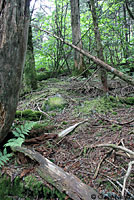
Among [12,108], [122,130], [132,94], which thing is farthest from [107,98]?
[12,108]

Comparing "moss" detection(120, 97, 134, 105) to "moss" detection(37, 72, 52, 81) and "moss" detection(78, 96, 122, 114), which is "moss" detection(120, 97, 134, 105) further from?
"moss" detection(37, 72, 52, 81)

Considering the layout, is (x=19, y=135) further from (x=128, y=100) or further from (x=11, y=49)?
(x=128, y=100)

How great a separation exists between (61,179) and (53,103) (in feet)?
9.88

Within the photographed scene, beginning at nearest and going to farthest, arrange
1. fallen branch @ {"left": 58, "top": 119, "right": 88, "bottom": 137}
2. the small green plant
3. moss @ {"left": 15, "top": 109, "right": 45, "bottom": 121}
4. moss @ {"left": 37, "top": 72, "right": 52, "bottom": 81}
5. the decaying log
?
the decaying log → the small green plant → fallen branch @ {"left": 58, "top": 119, "right": 88, "bottom": 137} → moss @ {"left": 15, "top": 109, "right": 45, "bottom": 121} → moss @ {"left": 37, "top": 72, "right": 52, "bottom": 81}

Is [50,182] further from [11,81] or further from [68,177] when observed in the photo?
[11,81]

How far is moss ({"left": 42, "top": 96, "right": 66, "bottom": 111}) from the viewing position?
4.67 metres

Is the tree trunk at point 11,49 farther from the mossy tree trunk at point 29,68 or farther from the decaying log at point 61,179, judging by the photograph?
the mossy tree trunk at point 29,68

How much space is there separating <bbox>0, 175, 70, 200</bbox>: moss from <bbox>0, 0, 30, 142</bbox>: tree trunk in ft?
2.72

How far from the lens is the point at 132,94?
17.4 feet

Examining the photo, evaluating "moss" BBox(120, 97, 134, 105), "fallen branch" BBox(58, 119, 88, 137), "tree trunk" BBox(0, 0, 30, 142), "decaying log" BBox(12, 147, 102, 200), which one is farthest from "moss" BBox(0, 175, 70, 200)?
"moss" BBox(120, 97, 134, 105)

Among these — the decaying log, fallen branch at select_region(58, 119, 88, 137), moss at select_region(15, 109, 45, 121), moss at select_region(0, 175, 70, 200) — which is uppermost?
moss at select_region(15, 109, 45, 121)

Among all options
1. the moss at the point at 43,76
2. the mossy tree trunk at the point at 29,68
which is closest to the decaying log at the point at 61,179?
the mossy tree trunk at the point at 29,68

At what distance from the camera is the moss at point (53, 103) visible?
4.67 m

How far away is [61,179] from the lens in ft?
6.45
